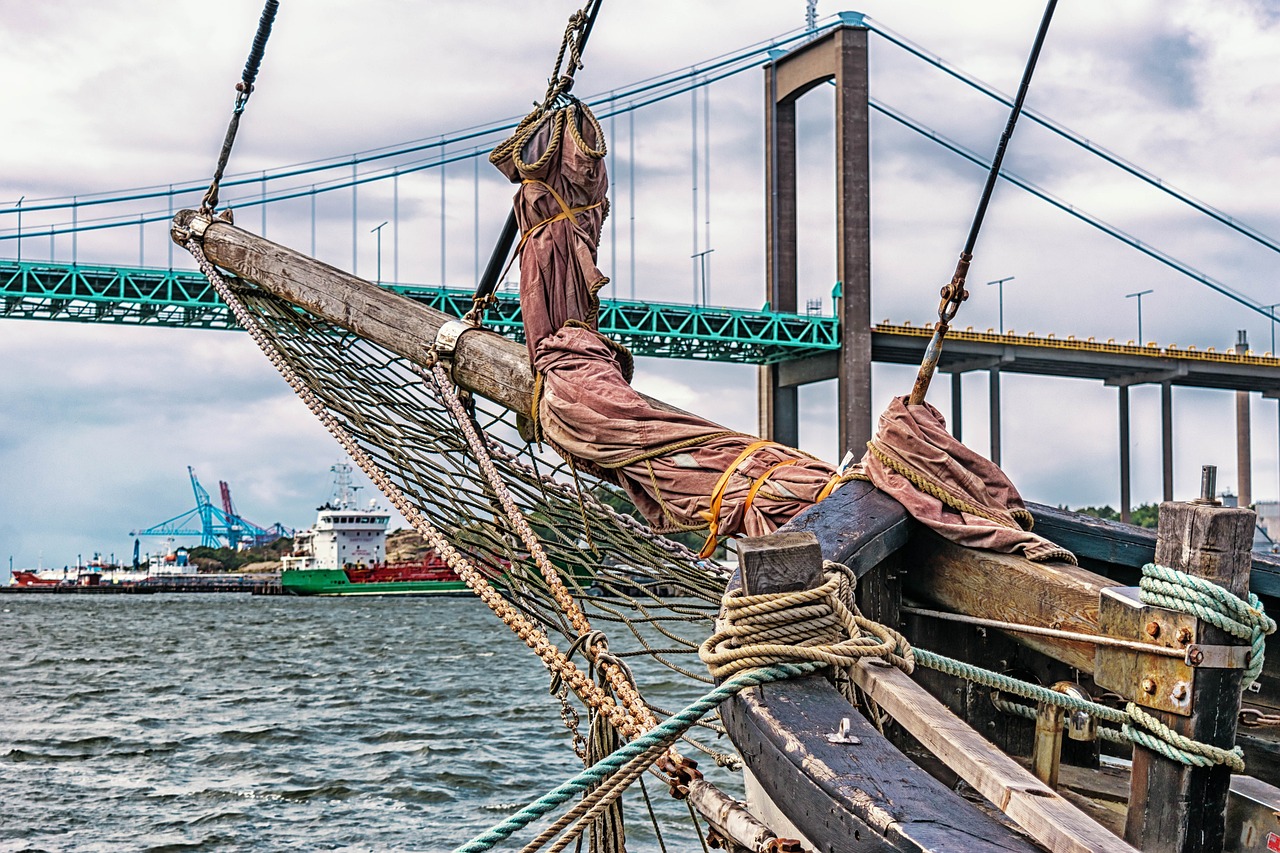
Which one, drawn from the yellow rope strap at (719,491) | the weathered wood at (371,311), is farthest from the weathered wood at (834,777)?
the weathered wood at (371,311)

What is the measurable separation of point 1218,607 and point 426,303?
89.6 ft

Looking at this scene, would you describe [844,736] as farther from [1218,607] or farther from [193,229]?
[193,229]

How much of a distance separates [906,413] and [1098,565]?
664 mm

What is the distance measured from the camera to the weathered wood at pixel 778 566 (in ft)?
4.81

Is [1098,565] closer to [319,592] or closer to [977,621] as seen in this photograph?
[977,621]

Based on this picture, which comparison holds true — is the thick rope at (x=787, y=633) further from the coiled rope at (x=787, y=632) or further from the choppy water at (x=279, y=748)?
the choppy water at (x=279, y=748)

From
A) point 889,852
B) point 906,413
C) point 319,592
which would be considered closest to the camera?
point 889,852

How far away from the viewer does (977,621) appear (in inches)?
76.2

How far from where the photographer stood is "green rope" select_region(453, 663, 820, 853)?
1.43m

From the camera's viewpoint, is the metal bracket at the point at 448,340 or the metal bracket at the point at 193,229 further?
the metal bracket at the point at 193,229

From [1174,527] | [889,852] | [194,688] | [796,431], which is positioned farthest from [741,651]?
[796,431]

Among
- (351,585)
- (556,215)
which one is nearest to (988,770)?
(556,215)

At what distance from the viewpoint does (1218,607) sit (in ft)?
4.19

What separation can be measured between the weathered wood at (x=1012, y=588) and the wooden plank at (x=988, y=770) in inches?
13.7
